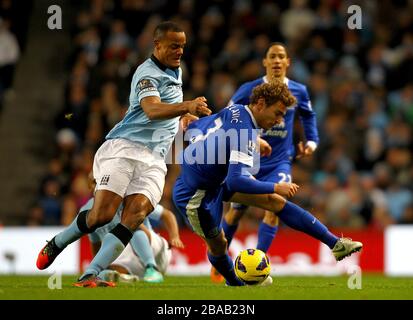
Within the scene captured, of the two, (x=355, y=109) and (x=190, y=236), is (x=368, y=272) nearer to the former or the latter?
(x=190, y=236)

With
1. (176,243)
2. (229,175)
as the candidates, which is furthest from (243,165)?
(176,243)

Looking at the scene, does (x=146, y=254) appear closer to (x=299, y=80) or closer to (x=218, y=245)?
(x=218, y=245)

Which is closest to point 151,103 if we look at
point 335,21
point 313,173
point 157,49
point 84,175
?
point 157,49

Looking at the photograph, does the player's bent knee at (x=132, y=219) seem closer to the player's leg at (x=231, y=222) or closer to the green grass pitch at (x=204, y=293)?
the green grass pitch at (x=204, y=293)

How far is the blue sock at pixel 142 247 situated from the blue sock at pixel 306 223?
5.34 ft

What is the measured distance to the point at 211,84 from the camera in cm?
1617

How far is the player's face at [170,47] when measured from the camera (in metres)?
8.40

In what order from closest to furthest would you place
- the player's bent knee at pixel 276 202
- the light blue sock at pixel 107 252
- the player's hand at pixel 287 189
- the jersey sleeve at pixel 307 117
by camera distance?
1. the light blue sock at pixel 107 252
2. the player's hand at pixel 287 189
3. the player's bent knee at pixel 276 202
4. the jersey sleeve at pixel 307 117

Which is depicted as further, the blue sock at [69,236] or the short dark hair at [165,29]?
the short dark hair at [165,29]

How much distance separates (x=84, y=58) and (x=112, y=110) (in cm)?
142

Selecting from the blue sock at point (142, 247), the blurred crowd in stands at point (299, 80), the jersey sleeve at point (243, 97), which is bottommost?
the blue sock at point (142, 247)

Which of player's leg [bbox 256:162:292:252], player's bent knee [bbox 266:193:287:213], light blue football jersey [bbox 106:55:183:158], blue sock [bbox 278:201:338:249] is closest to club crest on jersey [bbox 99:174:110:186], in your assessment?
light blue football jersey [bbox 106:55:183:158]

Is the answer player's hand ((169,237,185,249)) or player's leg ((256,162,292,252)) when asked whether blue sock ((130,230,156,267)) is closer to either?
player's hand ((169,237,185,249))

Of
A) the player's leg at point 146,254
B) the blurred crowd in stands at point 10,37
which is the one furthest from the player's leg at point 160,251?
the blurred crowd in stands at point 10,37
